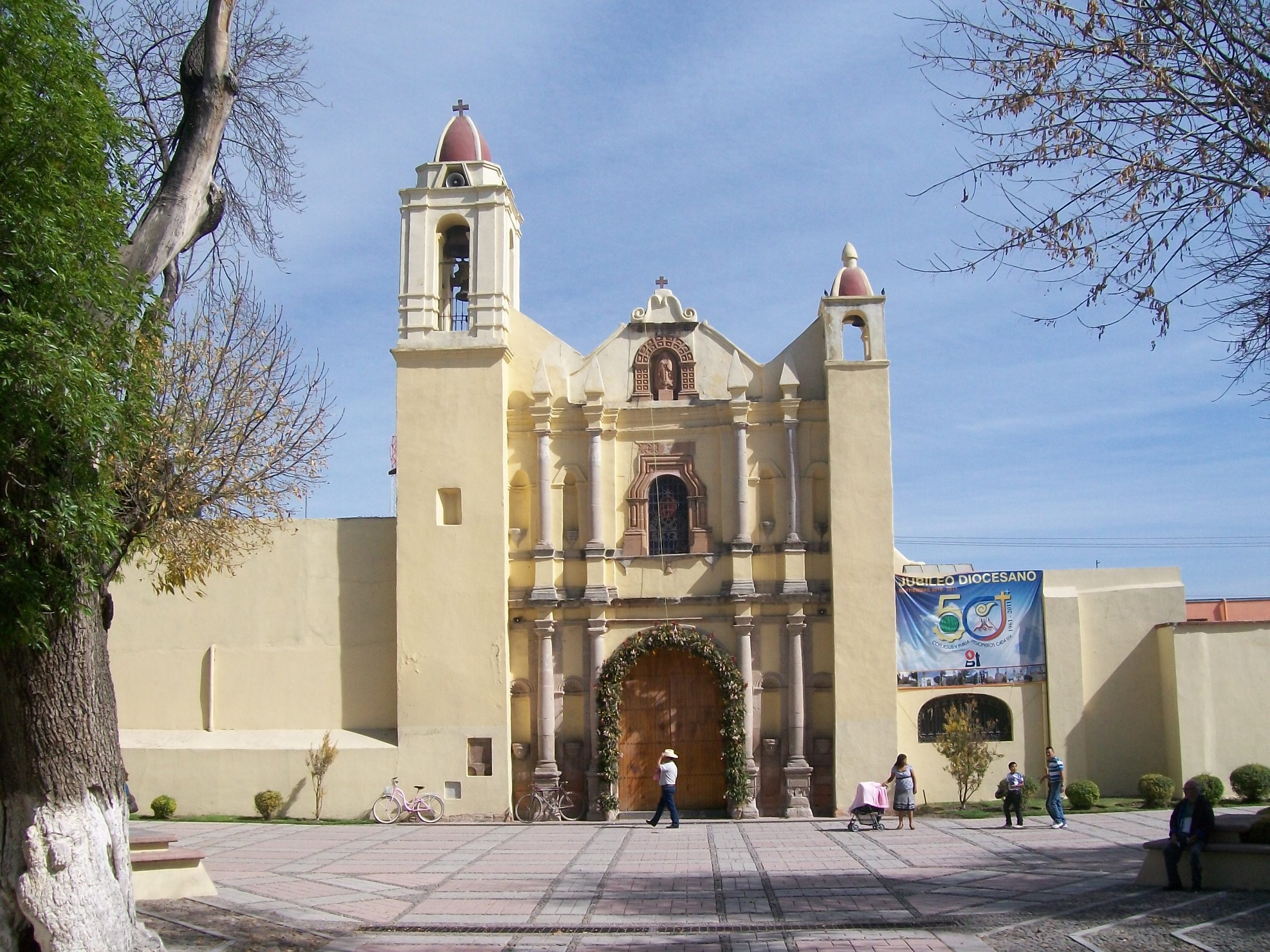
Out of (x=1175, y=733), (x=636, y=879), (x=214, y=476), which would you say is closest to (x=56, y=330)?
(x=214, y=476)

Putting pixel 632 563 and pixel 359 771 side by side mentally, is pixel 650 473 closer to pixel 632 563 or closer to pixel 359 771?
pixel 632 563

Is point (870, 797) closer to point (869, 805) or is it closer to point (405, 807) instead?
point (869, 805)

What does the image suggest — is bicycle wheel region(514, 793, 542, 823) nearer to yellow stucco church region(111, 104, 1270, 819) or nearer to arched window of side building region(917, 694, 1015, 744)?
yellow stucco church region(111, 104, 1270, 819)

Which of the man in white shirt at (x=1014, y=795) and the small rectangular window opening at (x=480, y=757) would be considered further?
the small rectangular window opening at (x=480, y=757)

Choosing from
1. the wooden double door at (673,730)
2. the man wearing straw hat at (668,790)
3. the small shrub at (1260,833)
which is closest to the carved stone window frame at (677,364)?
the wooden double door at (673,730)

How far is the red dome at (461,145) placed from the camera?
82.2ft

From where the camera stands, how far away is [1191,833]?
12.6m

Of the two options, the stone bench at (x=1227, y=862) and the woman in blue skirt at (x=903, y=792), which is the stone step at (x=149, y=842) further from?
the woman in blue skirt at (x=903, y=792)

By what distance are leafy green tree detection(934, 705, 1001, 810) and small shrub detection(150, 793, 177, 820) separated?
13295mm

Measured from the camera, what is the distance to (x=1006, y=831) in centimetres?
1911

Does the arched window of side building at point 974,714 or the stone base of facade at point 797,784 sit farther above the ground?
the arched window of side building at point 974,714

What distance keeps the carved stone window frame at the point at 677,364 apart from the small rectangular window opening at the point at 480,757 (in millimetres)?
6892

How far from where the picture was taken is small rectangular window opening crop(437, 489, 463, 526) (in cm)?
2364

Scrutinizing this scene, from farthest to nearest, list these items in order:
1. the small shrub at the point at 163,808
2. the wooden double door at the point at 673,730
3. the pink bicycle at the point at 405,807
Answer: the wooden double door at the point at 673,730 → the pink bicycle at the point at 405,807 → the small shrub at the point at 163,808
